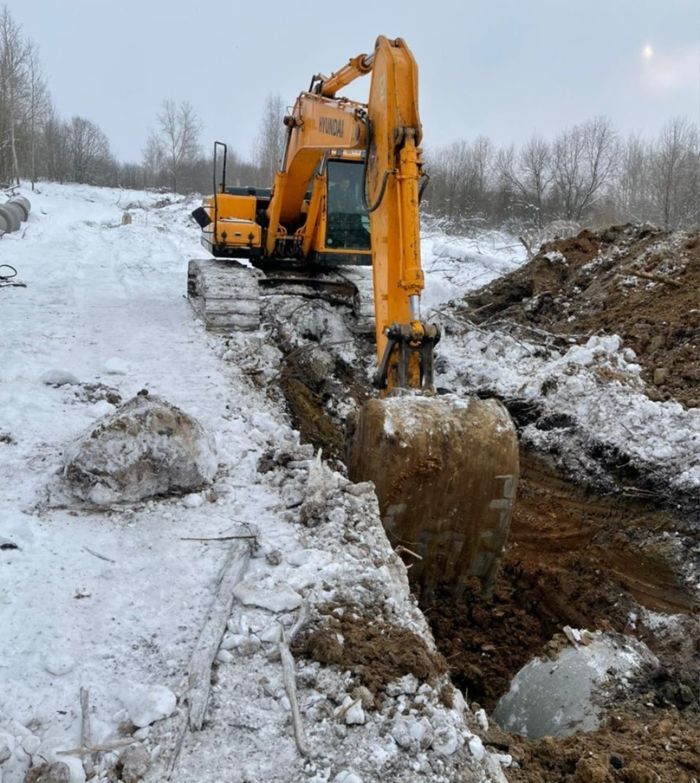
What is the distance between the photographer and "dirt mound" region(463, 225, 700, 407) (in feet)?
24.3

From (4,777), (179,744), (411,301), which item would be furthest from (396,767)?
(411,301)

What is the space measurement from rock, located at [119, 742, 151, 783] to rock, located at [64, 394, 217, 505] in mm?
1860

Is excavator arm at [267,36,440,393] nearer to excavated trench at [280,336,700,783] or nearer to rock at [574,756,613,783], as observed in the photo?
excavated trench at [280,336,700,783]

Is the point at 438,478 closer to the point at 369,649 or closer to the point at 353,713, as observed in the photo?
the point at 369,649

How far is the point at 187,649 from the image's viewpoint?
9.51 feet

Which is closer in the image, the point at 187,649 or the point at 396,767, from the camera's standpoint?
the point at 396,767

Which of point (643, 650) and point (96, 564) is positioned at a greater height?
point (96, 564)

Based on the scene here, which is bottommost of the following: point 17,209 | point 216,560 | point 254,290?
point 216,560

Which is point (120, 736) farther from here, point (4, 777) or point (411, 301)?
point (411, 301)

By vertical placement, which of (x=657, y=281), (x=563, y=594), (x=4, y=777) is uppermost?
(x=657, y=281)

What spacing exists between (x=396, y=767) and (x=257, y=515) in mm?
1876

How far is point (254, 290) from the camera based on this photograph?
834 cm

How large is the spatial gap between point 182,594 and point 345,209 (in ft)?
20.9

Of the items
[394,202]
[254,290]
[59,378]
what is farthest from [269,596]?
[254,290]
